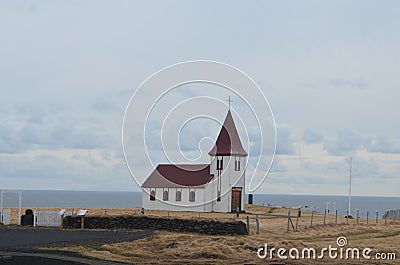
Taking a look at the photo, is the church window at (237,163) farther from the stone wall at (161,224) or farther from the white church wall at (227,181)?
the stone wall at (161,224)

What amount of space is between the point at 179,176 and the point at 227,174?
5.83 m

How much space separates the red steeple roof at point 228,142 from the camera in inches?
2431

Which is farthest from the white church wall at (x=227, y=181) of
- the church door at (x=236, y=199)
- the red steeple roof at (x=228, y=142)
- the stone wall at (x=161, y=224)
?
the stone wall at (x=161, y=224)

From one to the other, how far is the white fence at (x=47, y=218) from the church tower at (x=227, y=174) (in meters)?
23.2

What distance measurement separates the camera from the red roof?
206 feet

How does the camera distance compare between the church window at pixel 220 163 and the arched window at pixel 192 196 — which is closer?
the church window at pixel 220 163

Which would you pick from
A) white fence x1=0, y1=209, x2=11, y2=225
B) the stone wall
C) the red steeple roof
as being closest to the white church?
the red steeple roof

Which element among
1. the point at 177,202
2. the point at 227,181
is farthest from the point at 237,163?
the point at 177,202

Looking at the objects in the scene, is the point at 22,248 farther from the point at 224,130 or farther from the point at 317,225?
the point at 224,130

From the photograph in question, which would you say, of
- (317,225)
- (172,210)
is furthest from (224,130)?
(317,225)

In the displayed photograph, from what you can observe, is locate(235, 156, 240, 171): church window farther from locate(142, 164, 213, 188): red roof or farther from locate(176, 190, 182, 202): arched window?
locate(176, 190, 182, 202): arched window

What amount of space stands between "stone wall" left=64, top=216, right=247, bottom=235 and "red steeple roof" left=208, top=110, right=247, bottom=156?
2315 cm

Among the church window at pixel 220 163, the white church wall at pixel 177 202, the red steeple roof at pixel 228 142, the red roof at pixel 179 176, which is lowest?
the white church wall at pixel 177 202

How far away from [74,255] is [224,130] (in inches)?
1554
